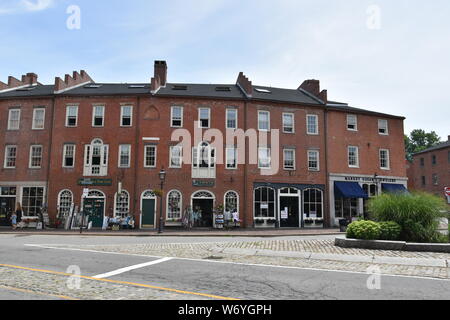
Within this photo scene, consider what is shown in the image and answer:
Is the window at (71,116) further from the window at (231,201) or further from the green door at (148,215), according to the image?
the window at (231,201)

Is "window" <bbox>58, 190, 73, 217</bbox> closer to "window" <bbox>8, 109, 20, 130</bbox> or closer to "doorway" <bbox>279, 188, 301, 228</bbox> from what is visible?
"window" <bbox>8, 109, 20, 130</bbox>

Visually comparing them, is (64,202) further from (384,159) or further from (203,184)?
(384,159)

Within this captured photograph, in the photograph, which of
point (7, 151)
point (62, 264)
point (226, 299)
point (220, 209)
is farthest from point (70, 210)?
point (226, 299)

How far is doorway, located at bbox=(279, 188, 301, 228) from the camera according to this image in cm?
2858

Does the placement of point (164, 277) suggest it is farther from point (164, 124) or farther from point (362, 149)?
point (362, 149)

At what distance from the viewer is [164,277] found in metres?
8.26

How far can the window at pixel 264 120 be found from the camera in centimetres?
2958

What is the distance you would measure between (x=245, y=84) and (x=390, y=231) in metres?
20.2

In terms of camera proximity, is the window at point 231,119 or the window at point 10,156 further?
the window at point 231,119

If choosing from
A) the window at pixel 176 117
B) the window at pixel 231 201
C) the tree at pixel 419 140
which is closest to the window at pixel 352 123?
the window at pixel 231 201

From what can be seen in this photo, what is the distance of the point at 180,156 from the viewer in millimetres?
27969

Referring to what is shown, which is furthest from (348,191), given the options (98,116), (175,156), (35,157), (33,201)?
(35,157)

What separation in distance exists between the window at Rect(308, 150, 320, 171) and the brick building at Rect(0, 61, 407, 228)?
3.3 inches

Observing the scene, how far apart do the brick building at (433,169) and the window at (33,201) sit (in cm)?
Answer: 4435
